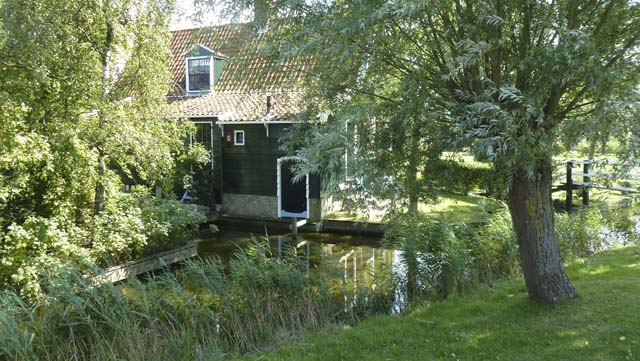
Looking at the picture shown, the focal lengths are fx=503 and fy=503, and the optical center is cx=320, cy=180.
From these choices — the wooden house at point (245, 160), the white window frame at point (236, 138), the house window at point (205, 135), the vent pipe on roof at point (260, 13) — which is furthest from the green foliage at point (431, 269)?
the house window at point (205, 135)

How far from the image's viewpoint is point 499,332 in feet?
16.8

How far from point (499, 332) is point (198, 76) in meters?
14.9

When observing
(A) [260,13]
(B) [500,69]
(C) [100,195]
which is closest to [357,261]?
(C) [100,195]

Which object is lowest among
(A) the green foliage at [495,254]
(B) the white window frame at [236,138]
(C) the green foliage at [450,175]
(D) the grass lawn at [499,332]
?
(D) the grass lawn at [499,332]

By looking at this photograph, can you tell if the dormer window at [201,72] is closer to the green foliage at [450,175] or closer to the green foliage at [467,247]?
the green foliage at [467,247]

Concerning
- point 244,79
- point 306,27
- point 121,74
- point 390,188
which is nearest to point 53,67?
point 121,74

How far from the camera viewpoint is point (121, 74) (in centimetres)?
977

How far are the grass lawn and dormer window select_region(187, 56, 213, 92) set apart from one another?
1314cm

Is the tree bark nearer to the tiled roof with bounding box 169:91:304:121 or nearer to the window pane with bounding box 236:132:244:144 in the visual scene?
the tiled roof with bounding box 169:91:304:121

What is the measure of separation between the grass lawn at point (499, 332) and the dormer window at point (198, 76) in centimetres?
1314

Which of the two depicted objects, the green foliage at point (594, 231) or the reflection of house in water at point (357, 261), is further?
the green foliage at point (594, 231)

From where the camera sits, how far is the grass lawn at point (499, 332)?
459 cm

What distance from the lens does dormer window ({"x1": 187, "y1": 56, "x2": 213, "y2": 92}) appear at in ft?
56.3

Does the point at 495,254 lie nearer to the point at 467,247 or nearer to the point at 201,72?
the point at 467,247
